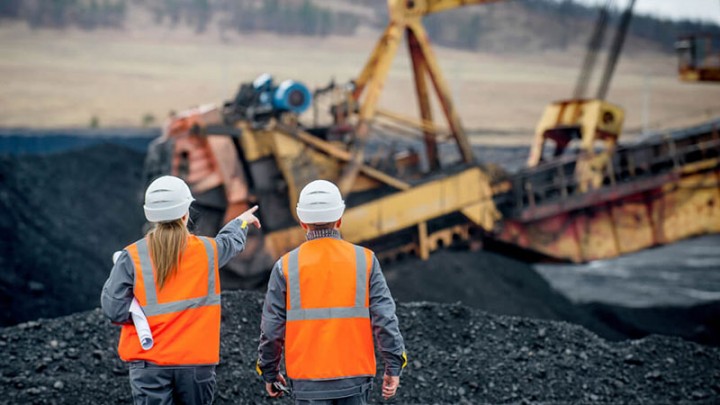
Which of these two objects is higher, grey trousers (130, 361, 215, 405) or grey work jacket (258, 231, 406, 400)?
grey work jacket (258, 231, 406, 400)

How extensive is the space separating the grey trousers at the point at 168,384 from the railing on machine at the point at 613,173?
6378 mm

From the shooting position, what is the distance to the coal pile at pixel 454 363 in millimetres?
4715

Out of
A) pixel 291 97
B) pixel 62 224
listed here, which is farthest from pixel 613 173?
pixel 62 224

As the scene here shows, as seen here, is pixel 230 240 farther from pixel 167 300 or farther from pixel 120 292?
pixel 120 292

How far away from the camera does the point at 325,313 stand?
288cm

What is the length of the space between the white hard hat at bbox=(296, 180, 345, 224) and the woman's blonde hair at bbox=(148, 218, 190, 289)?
51 centimetres

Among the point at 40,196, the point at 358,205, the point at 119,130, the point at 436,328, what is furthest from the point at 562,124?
the point at 119,130

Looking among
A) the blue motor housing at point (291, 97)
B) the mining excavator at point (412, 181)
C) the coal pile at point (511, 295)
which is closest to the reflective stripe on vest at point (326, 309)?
the coal pile at point (511, 295)

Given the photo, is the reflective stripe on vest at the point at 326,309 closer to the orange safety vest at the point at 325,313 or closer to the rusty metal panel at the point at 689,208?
the orange safety vest at the point at 325,313

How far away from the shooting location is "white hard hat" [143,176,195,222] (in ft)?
9.72

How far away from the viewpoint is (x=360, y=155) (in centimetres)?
864

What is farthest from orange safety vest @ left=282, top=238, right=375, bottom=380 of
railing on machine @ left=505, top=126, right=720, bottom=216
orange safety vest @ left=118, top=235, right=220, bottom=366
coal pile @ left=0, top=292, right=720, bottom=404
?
railing on machine @ left=505, top=126, right=720, bottom=216

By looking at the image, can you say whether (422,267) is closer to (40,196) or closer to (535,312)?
(535,312)

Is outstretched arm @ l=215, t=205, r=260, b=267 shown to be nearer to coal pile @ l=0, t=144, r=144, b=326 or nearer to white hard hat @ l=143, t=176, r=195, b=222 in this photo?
white hard hat @ l=143, t=176, r=195, b=222
